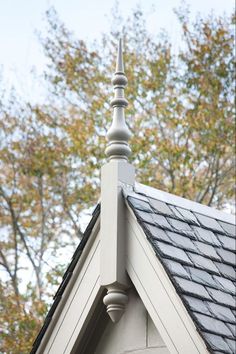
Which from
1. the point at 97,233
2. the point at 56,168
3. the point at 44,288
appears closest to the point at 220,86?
the point at 56,168

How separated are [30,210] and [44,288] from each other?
1740mm

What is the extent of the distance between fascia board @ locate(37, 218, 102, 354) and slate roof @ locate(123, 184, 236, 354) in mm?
360

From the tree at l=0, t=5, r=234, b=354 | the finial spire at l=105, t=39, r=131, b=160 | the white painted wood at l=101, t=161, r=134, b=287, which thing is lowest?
the white painted wood at l=101, t=161, r=134, b=287

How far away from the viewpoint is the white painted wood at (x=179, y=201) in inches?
207

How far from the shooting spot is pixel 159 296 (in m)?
4.67

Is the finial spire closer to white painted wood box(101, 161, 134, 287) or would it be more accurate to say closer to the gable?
white painted wood box(101, 161, 134, 287)

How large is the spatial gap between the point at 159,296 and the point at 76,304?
0.71 m

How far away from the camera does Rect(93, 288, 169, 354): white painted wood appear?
4926 mm

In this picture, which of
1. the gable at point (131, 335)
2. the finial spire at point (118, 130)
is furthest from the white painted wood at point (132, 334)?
the finial spire at point (118, 130)

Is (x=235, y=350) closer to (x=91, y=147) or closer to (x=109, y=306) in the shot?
(x=109, y=306)

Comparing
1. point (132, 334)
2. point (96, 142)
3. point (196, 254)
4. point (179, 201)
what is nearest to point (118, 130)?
point (179, 201)

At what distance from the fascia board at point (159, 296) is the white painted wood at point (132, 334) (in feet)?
0.67

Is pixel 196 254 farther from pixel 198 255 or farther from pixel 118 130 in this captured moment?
pixel 118 130

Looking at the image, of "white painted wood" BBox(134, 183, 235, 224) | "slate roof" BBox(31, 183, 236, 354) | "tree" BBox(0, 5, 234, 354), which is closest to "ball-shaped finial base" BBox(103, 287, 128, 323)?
"slate roof" BBox(31, 183, 236, 354)
